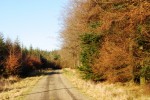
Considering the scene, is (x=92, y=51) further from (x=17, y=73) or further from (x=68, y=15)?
(x=17, y=73)

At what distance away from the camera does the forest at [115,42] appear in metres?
14.8

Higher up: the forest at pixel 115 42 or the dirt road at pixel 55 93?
the forest at pixel 115 42

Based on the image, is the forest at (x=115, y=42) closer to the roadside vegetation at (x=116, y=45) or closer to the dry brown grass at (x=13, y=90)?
the roadside vegetation at (x=116, y=45)

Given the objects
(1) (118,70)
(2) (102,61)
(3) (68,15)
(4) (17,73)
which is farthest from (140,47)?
(4) (17,73)

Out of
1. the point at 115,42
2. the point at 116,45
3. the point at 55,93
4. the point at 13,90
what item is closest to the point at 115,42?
the point at 115,42

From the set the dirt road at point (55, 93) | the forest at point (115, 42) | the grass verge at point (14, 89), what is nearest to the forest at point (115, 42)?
the forest at point (115, 42)

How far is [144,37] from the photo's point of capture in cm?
1980

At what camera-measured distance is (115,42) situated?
84.2 feet

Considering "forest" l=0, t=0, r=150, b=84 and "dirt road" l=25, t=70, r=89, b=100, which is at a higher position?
"forest" l=0, t=0, r=150, b=84

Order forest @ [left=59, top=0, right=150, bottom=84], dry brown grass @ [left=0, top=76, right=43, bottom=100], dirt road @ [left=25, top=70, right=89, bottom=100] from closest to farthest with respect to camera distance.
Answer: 1. forest @ [left=59, top=0, right=150, bottom=84]
2. dirt road @ [left=25, top=70, right=89, bottom=100]
3. dry brown grass @ [left=0, top=76, right=43, bottom=100]

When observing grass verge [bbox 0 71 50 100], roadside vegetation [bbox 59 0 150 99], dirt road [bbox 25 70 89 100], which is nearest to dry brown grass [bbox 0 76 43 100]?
grass verge [bbox 0 71 50 100]

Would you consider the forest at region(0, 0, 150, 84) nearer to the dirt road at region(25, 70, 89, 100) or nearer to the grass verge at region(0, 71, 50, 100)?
the dirt road at region(25, 70, 89, 100)

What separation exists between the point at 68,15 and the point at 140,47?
963 inches

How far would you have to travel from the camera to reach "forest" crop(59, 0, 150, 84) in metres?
14.8
